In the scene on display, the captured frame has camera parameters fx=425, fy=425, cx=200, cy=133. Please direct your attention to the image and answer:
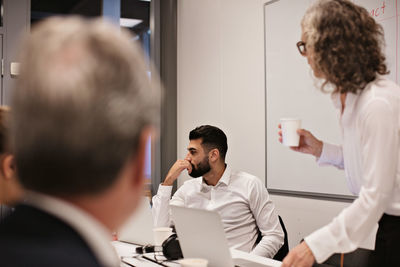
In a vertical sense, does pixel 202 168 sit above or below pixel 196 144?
below

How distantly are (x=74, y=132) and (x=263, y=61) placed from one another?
2816mm

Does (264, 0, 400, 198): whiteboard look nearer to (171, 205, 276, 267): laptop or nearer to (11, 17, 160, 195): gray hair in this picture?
(171, 205, 276, 267): laptop

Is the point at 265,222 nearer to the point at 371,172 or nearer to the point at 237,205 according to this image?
the point at 237,205

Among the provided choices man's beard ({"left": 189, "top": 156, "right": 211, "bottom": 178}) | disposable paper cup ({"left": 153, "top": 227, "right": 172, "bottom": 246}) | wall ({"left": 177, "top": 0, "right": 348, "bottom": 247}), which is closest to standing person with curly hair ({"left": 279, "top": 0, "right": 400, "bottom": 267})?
disposable paper cup ({"left": 153, "top": 227, "right": 172, "bottom": 246})

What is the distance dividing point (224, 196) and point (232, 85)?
112 cm

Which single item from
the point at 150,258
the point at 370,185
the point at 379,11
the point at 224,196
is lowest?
the point at 150,258

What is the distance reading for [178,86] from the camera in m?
4.27

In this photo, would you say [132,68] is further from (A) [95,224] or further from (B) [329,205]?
(B) [329,205]

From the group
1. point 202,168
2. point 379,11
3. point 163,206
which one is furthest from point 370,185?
point 163,206

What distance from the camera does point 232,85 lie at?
3523 millimetres

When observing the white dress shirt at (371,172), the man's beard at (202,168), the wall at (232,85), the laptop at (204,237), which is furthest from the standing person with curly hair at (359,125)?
the man's beard at (202,168)

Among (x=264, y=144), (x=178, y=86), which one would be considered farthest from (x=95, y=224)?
(x=178, y=86)

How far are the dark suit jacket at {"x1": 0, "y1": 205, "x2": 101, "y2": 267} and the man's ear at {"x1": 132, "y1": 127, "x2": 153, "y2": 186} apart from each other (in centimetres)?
11

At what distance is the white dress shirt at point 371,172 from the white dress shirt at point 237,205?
3.74ft
